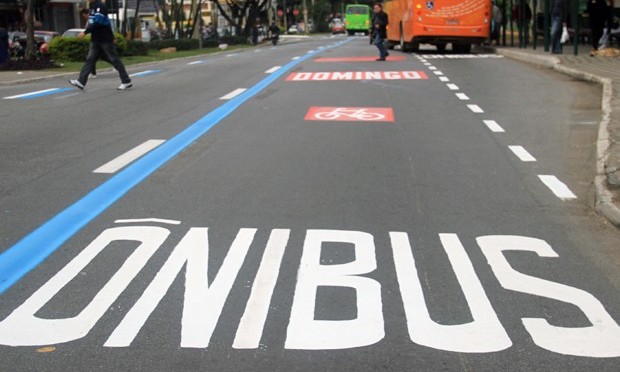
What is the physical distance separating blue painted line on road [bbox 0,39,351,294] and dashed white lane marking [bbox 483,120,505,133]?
3701mm

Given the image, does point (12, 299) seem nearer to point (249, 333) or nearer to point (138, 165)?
point (249, 333)

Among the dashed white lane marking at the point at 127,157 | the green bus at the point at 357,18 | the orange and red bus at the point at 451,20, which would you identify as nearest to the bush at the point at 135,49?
the orange and red bus at the point at 451,20

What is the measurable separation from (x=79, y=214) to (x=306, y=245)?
199 centimetres

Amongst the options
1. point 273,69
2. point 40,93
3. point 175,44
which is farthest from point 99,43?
point 175,44

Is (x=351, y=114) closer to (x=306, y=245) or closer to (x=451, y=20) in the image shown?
(x=306, y=245)

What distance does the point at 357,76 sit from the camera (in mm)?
19141

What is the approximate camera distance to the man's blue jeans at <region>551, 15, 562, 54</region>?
22223mm

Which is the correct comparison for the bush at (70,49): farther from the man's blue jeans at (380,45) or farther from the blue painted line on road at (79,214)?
the blue painted line on road at (79,214)

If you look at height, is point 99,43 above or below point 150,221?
above

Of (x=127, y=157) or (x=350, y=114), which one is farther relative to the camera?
(x=350, y=114)

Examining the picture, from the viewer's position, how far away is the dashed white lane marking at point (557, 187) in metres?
7.48

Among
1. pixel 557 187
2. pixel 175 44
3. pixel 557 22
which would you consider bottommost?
pixel 175 44

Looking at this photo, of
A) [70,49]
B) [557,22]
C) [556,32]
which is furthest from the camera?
[70,49]

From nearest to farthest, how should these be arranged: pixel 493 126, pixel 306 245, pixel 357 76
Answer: pixel 306 245
pixel 493 126
pixel 357 76
